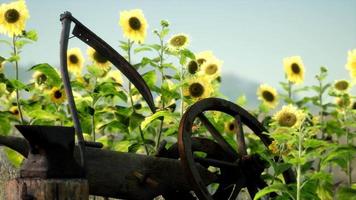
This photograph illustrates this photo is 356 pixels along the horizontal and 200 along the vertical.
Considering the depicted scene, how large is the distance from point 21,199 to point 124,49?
7.49 feet

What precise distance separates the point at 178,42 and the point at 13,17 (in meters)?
1.16

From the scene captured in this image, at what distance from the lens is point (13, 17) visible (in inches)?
172

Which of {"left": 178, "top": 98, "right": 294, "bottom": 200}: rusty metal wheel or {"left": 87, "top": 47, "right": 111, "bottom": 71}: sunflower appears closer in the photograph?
{"left": 178, "top": 98, "right": 294, "bottom": 200}: rusty metal wheel

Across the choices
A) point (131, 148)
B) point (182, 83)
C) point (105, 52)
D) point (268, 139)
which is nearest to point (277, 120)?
point (268, 139)

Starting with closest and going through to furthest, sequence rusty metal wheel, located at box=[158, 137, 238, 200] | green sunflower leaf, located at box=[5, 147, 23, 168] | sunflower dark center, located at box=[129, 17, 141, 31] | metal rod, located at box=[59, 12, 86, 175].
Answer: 1. metal rod, located at box=[59, 12, 86, 175]
2. rusty metal wheel, located at box=[158, 137, 238, 200]
3. green sunflower leaf, located at box=[5, 147, 23, 168]
4. sunflower dark center, located at box=[129, 17, 141, 31]

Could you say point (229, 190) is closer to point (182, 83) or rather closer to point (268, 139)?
point (268, 139)

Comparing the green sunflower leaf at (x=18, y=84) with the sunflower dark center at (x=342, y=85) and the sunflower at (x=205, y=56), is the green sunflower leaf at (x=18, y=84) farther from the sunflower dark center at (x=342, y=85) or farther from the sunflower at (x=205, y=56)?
the sunflower dark center at (x=342, y=85)

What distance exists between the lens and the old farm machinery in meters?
2.03

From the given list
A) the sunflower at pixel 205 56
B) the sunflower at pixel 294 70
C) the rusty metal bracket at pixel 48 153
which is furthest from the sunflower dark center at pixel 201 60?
the rusty metal bracket at pixel 48 153

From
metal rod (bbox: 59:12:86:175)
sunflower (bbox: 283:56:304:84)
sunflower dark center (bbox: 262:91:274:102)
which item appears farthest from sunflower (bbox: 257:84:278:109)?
metal rod (bbox: 59:12:86:175)

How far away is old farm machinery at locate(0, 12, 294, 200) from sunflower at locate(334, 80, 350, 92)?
6.73ft

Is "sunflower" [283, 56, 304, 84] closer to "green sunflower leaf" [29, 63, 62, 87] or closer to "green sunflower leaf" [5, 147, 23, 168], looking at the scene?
"green sunflower leaf" [29, 63, 62, 87]

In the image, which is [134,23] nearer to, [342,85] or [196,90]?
[196,90]

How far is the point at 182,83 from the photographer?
3.78 meters
